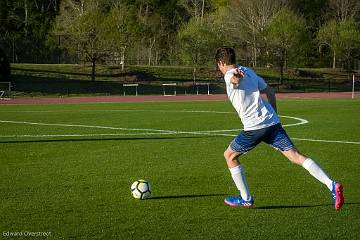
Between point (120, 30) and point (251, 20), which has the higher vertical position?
point (251, 20)

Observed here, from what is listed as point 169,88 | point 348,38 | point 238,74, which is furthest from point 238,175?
point 348,38

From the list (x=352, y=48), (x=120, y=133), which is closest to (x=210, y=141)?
(x=120, y=133)

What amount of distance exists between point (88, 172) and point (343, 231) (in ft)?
17.4

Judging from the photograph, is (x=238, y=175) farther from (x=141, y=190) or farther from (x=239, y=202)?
(x=141, y=190)

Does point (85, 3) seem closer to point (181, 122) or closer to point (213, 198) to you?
point (181, 122)

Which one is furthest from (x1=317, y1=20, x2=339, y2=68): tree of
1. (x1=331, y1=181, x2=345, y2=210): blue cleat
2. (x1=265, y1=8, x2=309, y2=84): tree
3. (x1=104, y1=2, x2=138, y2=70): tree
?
(x1=331, y1=181, x2=345, y2=210): blue cleat

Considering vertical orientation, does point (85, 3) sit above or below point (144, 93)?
above

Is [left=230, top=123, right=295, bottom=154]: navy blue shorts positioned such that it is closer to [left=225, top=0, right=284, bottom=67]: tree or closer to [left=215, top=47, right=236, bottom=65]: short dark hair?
[left=215, top=47, right=236, bottom=65]: short dark hair

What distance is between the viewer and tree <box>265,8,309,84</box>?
6988 centimetres

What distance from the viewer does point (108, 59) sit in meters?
73.5

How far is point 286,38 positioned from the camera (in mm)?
69812

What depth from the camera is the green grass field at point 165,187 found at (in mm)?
7367

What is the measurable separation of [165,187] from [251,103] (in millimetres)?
2270

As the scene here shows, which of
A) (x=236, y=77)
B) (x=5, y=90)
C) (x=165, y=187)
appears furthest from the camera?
(x=5, y=90)
